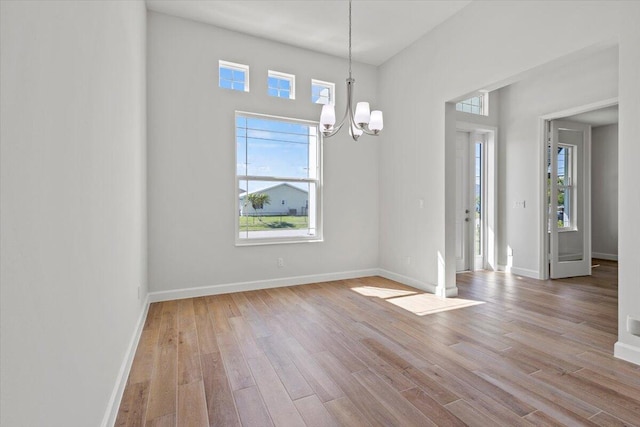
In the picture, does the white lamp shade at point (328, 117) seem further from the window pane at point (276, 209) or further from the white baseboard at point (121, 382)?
the white baseboard at point (121, 382)

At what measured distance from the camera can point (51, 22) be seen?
39.6 inches

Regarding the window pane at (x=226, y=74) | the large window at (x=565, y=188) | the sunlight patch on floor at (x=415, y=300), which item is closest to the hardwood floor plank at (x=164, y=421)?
the sunlight patch on floor at (x=415, y=300)

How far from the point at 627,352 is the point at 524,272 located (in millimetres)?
3077

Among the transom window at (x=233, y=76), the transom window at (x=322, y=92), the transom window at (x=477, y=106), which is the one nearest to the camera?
the transom window at (x=233, y=76)

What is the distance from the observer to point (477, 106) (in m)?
5.74

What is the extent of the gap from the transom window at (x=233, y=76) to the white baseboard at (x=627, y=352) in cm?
459

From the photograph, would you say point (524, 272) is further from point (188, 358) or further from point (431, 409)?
point (188, 358)

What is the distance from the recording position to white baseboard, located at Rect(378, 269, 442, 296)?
4340mm

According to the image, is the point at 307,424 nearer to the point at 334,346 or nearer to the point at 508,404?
the point at 334,346

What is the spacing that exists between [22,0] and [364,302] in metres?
3.69

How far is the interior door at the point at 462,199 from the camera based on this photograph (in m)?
5.80

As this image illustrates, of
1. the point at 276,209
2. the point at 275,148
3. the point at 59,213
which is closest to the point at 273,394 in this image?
the point at 59,213

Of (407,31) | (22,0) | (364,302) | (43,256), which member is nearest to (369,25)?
(407,31)

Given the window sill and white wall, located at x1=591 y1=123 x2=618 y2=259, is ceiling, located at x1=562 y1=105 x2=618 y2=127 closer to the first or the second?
white wall, located at x1=591 y1=123 x2=618 y2=259
